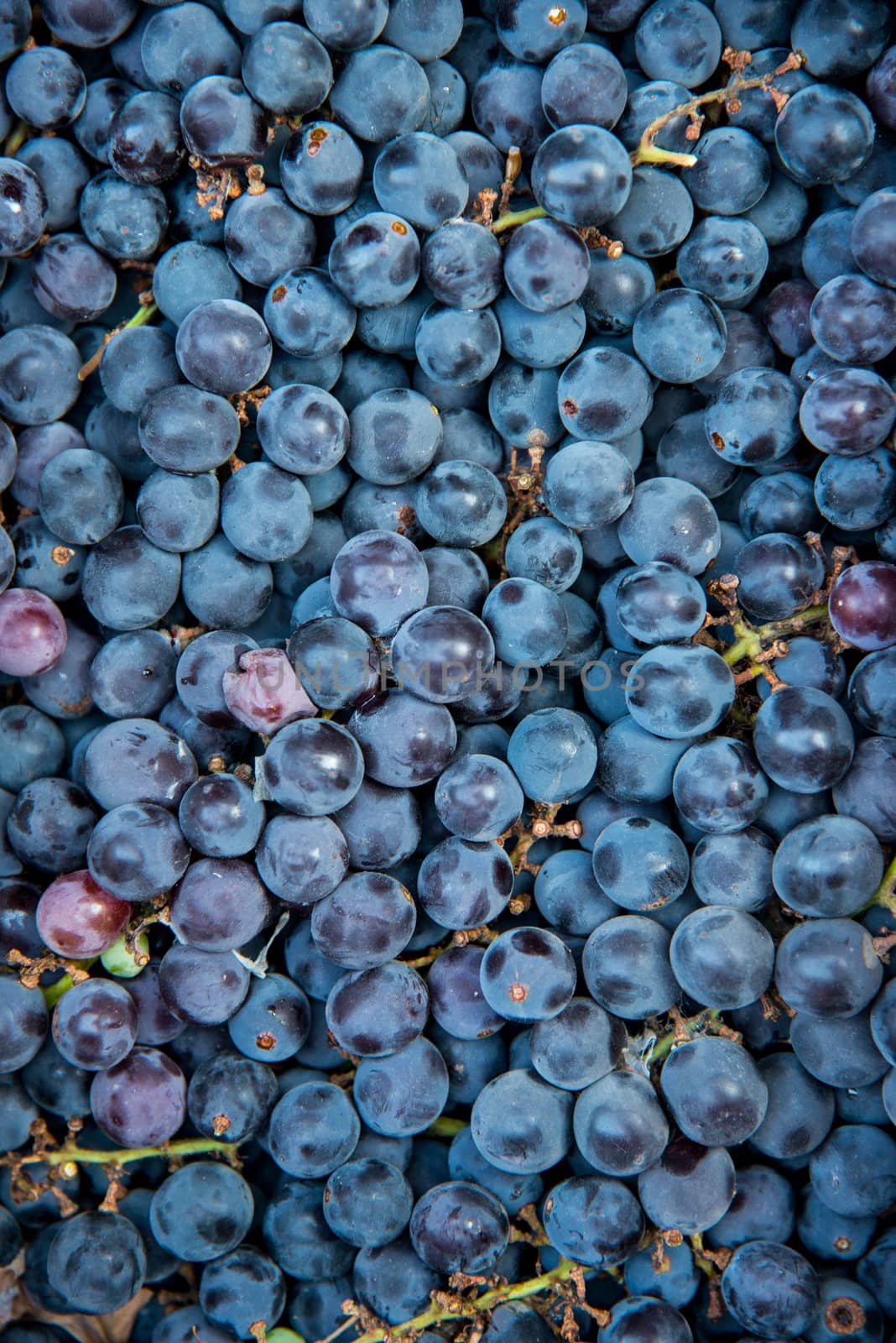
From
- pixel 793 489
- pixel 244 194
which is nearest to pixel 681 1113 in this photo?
pixel 793 489

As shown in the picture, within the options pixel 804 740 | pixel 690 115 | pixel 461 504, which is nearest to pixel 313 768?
pixel 461 504

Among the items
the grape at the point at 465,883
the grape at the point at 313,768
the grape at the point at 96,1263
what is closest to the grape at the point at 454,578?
the grape at the point at 313,768

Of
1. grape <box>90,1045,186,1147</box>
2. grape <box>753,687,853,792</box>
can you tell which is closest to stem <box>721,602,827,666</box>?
grape <box>753,687,853,792</box>

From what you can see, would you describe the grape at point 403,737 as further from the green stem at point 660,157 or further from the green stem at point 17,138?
the green stem at point 17,138

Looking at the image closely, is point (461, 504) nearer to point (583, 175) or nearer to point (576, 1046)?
point (583, 175)

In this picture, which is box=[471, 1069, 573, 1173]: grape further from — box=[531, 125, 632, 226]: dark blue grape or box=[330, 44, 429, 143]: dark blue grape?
box=[330, 44, 429, 143]: dark blue grape

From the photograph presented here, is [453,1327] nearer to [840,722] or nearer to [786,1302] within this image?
[786,1302]
